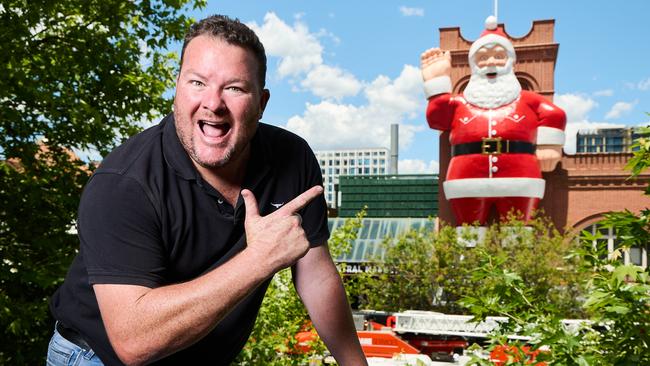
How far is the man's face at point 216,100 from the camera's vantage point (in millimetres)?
1793

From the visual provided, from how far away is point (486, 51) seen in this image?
79.3 ft

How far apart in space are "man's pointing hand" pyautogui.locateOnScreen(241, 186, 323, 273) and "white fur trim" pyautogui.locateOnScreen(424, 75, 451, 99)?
23.9 metres

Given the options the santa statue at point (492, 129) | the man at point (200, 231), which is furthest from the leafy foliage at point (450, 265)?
the man at point (200, 231)

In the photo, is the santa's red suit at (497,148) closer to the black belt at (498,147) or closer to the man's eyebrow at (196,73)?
the black belt at (498,147)

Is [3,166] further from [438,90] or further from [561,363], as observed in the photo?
[438,90]

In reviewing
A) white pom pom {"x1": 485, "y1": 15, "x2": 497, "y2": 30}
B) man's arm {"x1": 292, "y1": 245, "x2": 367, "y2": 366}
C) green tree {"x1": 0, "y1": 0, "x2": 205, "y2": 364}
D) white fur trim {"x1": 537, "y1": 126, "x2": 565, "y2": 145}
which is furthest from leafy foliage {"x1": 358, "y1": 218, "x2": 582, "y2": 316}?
man's arm {"x1": 292, "y1": 245, "x2": 367, "y2": 366}

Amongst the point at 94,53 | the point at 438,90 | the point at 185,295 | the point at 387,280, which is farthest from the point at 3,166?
the point at 438,90

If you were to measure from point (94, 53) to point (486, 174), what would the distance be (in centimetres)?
1839

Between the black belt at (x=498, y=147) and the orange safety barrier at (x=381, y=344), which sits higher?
the black belt at (x=498, y=147)

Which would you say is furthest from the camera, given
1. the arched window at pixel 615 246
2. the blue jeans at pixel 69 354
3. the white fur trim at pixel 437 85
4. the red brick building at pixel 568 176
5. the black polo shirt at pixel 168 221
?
the red brick building at pixel 568 176

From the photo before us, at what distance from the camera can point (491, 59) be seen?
24031 mm

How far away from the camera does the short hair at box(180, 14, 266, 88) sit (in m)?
1.80

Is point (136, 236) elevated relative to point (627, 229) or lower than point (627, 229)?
lower

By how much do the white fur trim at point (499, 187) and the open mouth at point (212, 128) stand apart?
2360 cm
